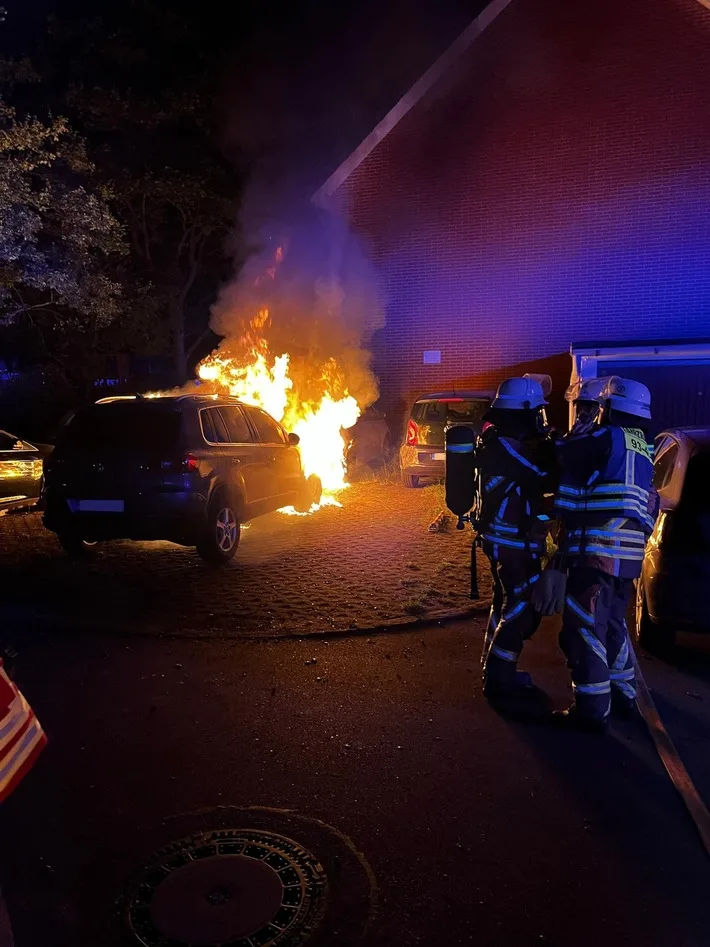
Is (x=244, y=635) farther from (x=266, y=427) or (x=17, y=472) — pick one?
(x=17, y=472)

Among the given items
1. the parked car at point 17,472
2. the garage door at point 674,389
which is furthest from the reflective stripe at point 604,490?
the parked car at point 17,472

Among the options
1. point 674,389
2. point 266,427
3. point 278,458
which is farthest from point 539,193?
point 278,458

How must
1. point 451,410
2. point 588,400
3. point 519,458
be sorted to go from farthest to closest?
point 451,410
point 588,400
point 519,458

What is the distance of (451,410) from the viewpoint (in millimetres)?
11461

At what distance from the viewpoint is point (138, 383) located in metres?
25.0

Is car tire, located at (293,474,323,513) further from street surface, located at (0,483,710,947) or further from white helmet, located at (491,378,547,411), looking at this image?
white helmet, located at (491,378,547,411)

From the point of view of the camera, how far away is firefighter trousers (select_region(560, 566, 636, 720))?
383cm

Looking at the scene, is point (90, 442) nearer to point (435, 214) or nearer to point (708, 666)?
point (708, 666)

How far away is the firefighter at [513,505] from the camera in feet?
13.3

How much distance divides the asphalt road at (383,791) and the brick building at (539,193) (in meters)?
10.4

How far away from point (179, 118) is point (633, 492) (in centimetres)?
1910

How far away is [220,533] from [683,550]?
14.7 ft

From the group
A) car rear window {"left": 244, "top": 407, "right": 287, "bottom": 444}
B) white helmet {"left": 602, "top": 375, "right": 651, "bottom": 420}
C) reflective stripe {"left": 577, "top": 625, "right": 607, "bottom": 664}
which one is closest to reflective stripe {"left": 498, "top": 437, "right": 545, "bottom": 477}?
white helmet {"left": 602, "top": 375, "right": 651, "bottom": 420}

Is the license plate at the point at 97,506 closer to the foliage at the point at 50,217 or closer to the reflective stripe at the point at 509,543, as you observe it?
the reflective stripe at the point at 509,543
